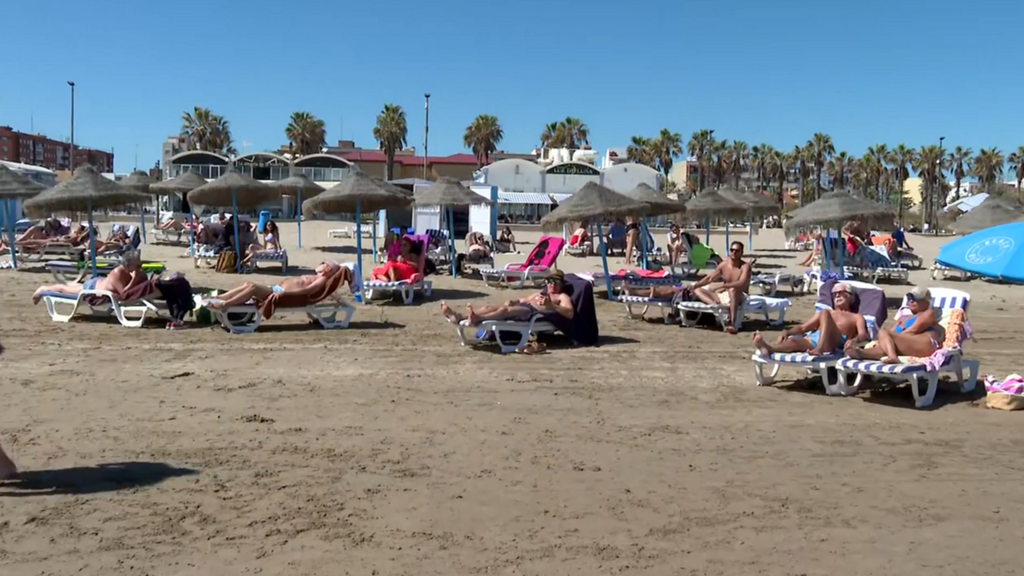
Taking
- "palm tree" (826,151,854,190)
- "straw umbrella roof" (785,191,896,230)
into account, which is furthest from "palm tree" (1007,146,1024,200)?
"straw umbrella roof" (785,191,896,230)

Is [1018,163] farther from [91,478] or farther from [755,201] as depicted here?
[91,478]

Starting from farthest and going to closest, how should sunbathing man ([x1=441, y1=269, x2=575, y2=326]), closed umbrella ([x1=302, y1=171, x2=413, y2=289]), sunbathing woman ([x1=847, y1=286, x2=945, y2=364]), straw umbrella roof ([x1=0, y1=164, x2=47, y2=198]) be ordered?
1. straw umbrella roof ([x1=0, y1=164, x2=47, y2=198])
2. closed umbrella ([x1=302, y1=171, x2=413, y2=289])
3. sunbathing man ([x1=441, y1=269, x2=575, y2=326])
4. sunbathing woman ([x1=847, y1=286, x2=945, y2=364])

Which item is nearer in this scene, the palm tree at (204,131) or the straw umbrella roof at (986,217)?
the straw umbrella roof at (986,217)

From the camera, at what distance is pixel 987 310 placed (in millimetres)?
12945

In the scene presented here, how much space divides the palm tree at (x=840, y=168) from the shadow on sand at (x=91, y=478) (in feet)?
240

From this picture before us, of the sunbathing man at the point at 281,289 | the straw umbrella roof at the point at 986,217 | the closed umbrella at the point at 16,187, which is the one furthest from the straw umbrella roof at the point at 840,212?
the closed umbrella at the point at 16,187

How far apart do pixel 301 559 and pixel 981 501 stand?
3.35 metres

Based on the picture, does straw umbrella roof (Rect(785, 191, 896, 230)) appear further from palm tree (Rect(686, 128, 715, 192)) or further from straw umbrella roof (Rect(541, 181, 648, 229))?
palm tree (Rect(686, 128, 715, 192))

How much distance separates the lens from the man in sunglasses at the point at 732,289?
10.1 m

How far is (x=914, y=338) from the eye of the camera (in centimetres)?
683

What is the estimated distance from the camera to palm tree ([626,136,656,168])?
2774 inches

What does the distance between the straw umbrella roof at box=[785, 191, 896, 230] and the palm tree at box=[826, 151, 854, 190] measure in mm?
62680

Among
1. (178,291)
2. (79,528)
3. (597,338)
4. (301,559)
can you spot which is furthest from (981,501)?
(178,291)

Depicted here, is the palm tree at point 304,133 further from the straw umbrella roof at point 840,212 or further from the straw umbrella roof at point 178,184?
the straw umbrella roof at point 840,212
